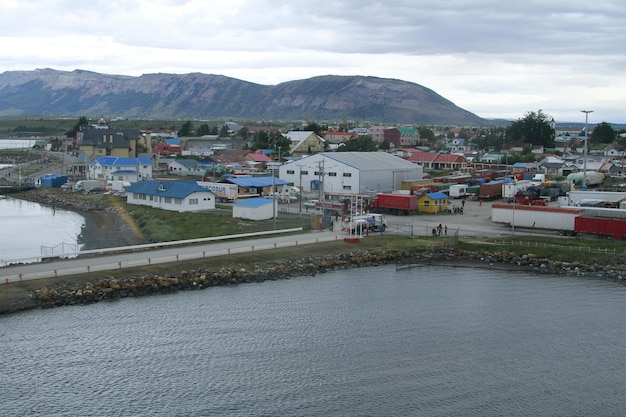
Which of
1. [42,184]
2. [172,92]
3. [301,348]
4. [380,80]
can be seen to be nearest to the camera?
[301,348]

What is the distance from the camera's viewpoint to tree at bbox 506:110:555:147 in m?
51.3

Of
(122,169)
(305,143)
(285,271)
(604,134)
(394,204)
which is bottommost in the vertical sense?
(285,271)

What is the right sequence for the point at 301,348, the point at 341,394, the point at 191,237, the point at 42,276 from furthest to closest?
the point at 191,237
the point at 42,276
the point at 301,348
the point at 341,394

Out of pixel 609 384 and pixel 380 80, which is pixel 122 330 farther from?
pixel 380 80

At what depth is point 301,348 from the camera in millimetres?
10383

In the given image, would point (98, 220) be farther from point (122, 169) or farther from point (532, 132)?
point (532, 132)

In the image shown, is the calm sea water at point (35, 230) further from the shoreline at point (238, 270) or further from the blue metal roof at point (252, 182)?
the blue metal roof at point (252, 182)

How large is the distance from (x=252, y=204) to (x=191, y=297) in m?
7.40

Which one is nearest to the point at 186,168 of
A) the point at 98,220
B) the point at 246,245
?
the point at 98,220

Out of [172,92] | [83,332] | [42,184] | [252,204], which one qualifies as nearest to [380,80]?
[172,92]

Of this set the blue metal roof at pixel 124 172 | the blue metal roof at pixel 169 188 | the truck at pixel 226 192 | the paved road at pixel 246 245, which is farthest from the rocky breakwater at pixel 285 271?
the blue metal roof at pixel 124 172

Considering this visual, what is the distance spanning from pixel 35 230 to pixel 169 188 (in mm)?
4594

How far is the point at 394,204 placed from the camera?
22.2 m

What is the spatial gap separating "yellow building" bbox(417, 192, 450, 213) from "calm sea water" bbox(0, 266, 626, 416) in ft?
28.3
